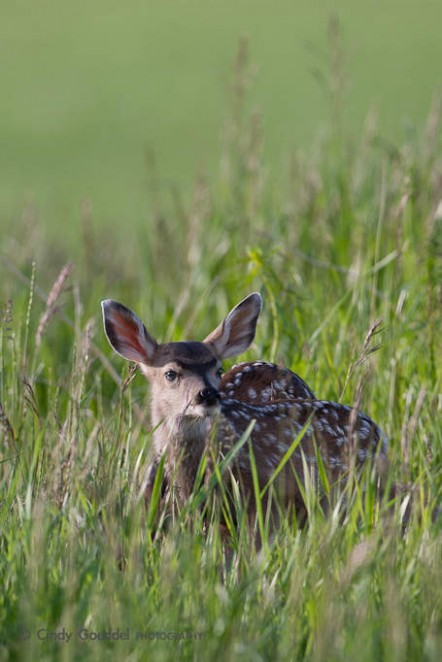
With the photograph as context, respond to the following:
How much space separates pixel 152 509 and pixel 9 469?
0.78 meters

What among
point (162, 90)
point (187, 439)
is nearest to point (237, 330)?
point (187, 439)

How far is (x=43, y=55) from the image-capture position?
1051 inches

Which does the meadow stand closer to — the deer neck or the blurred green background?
the deer neck

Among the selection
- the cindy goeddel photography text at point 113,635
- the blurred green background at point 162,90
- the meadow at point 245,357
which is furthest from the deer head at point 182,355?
the blurred green background at point 162,90

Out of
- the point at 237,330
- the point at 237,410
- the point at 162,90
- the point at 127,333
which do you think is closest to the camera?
the point at 237,410

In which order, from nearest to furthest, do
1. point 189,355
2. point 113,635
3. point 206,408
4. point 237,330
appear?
point 113,635
point 206,408
point 189,355
point 237,330

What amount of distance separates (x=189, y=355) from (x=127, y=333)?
0.33 m

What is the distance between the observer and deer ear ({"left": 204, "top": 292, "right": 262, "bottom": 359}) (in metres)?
5.59

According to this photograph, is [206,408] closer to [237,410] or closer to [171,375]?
[237,410]

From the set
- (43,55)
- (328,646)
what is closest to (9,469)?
(328,646)

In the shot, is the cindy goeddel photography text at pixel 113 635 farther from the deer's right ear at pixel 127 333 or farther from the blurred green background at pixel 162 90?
the blurred green background at pixel 162 90

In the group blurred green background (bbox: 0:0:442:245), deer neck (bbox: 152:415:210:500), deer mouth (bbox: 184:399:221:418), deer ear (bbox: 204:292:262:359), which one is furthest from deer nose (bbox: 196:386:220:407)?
blurred green background (bbox: 0:0:442:245)

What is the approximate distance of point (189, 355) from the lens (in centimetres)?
538

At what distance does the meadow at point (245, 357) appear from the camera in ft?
10.8
